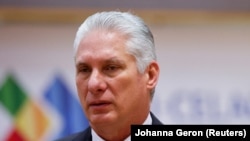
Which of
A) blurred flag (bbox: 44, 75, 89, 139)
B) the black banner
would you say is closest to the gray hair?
the black banner

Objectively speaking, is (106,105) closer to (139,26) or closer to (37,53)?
(139,26)

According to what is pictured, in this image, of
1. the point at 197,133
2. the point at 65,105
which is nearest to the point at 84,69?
the point at 197,133

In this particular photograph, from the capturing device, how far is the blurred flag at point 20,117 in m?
1.89

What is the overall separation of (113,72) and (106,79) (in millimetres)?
15

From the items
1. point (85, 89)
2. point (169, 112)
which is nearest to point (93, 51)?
point (85, 89)

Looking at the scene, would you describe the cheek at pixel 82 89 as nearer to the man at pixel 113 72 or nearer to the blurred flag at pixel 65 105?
the man at pixel 113 72

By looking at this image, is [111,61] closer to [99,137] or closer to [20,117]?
[99,137]

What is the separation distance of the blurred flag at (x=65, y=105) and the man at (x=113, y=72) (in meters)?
1.12

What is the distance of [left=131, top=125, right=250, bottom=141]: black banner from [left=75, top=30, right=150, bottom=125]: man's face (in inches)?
2.3

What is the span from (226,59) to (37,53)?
605mm

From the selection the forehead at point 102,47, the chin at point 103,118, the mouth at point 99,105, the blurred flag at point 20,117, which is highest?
the forehead at point 102,47

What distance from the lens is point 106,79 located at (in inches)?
28.8

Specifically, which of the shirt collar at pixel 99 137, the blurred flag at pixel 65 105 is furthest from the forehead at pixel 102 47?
the blurred flag at pixel 65 105

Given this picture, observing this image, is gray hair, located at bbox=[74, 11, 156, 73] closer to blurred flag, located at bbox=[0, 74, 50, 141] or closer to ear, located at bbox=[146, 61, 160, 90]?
ear, located at bbox=[146, 61, 160, 90]
